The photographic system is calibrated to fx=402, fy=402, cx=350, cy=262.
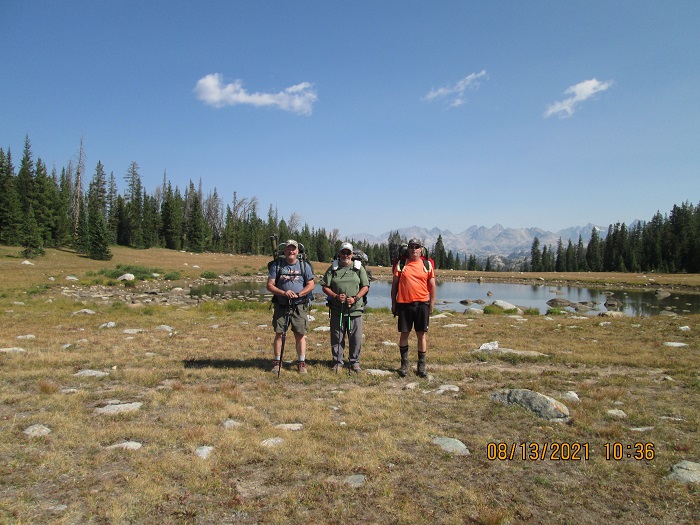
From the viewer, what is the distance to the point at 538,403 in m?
5.53

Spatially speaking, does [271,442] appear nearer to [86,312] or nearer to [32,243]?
[86,312]

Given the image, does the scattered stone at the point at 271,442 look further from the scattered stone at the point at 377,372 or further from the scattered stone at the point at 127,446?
the scattered stone at the point at 377,372

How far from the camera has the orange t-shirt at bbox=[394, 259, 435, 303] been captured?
7602 mm

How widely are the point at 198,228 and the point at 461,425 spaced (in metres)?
86.1

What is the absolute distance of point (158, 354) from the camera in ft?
29.4

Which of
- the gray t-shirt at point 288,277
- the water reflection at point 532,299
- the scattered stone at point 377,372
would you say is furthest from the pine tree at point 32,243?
the scattered stone at point 377,372

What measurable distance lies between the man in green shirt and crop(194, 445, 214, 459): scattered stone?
12.0 feet

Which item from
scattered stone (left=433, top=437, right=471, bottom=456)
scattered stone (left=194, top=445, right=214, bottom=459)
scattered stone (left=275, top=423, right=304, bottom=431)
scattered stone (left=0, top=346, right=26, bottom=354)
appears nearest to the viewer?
scattered stone (left=194, top=445, right=214, bottom=459)

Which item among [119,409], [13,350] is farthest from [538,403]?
[13,350]

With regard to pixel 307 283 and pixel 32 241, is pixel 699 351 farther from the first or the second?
pixel 32 241

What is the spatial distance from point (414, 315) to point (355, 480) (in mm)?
4196

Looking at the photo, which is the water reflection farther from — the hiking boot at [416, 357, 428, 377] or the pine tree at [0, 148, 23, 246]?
the pine tree at [0, 148, 23, 246]

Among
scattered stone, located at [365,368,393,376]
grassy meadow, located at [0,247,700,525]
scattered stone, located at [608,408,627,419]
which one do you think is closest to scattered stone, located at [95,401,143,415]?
grassy meadow, located at [0,247,700,525]

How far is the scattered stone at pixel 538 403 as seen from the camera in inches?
209
